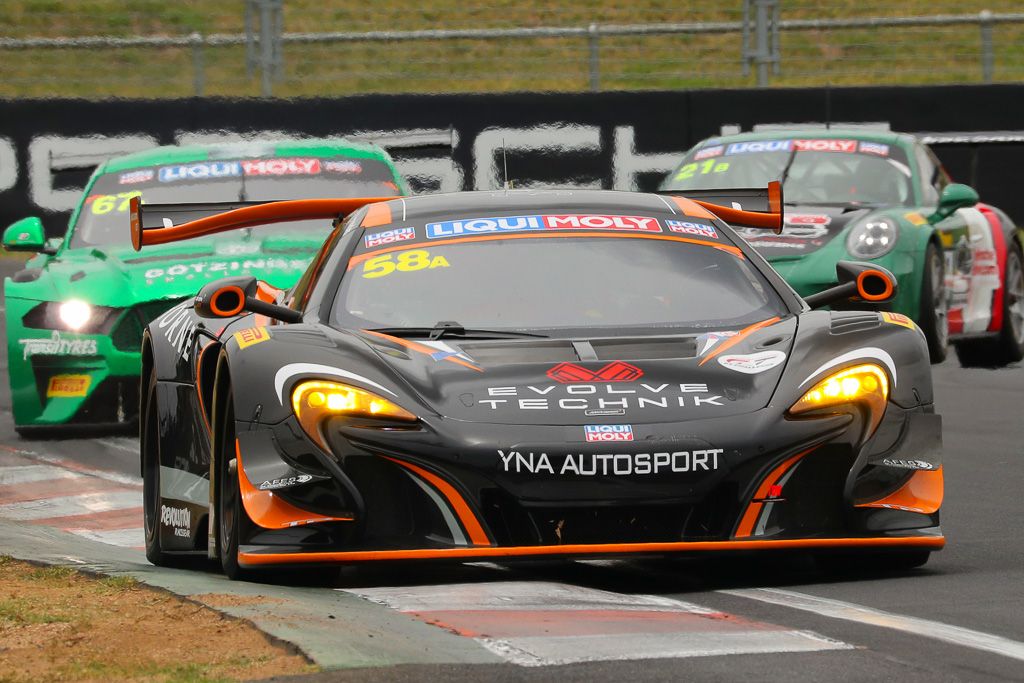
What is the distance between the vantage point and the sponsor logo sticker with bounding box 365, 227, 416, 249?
675cm

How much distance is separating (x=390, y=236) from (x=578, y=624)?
7.37 ft

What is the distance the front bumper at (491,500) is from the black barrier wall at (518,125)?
12850mm

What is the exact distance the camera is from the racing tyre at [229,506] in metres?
5.69

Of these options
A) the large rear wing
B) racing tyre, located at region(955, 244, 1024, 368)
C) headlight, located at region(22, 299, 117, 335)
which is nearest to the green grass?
racing tyre, located at region(955, 244, 1024, 368)

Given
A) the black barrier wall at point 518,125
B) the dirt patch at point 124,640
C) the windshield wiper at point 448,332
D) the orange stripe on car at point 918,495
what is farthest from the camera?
the black barrier wall at point 518,125

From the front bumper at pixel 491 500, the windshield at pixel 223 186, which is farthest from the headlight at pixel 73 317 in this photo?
the front bumper at pixel 491 500

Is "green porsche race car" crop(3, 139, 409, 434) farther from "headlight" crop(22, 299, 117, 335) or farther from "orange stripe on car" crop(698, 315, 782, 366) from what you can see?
"orange stripe on car" crop(698, 315, 782, 366)

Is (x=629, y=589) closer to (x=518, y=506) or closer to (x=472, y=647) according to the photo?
(x=518, y=506)

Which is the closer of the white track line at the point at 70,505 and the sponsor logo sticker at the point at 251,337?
the sponsor logo sticker at the point at 251,337

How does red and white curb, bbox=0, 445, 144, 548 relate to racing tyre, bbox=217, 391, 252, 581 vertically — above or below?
below

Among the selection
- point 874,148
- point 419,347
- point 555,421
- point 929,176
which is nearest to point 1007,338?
point 929,176

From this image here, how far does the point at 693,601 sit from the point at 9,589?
Result: 5.60 ft

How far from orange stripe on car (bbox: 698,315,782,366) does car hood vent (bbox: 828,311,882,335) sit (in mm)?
193

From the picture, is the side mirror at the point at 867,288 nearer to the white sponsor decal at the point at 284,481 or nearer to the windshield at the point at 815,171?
the white sponsor decal at the point at 284,481
